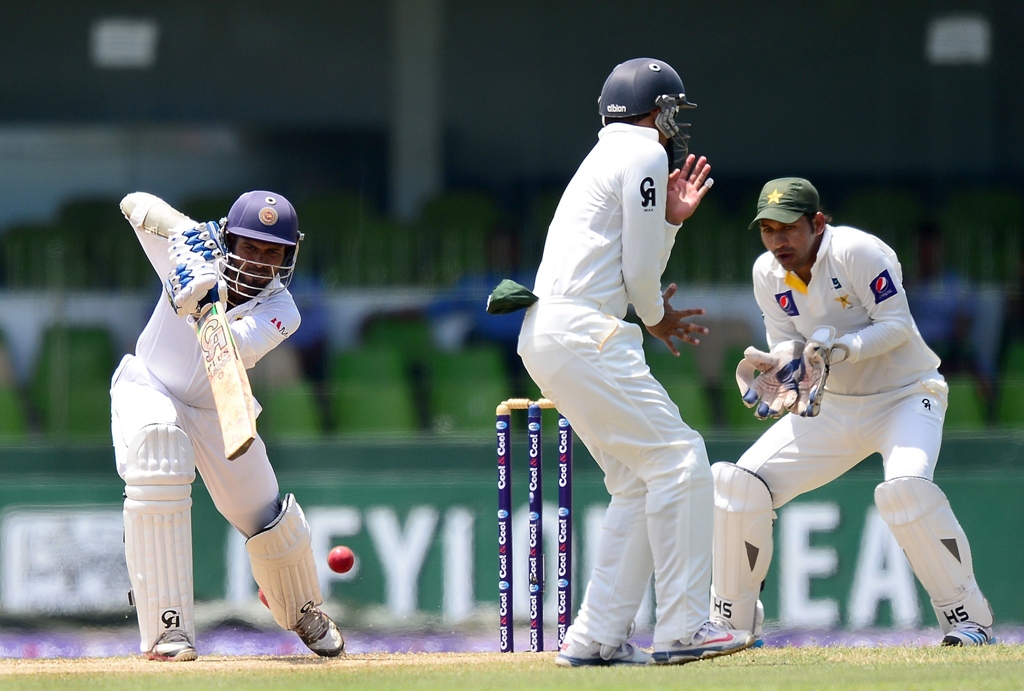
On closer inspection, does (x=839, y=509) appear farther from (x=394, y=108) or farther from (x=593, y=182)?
(x=394, y=108)

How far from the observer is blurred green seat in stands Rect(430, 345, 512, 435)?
7707 mm

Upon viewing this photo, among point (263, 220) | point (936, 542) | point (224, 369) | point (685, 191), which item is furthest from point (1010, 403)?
point (224, 369)

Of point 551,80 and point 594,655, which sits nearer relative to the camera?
point 594,655

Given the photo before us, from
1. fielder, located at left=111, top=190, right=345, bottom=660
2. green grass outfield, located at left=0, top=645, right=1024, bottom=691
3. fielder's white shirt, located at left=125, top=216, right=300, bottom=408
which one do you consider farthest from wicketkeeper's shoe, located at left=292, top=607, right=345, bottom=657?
fielder's white shirt, located at left=125, top=216, right=300, bottom=408

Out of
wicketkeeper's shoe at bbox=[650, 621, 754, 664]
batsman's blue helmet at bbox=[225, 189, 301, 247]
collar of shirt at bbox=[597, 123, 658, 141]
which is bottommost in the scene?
wicketkeeper's shoe at bbox=[650, 621, 754, 664]

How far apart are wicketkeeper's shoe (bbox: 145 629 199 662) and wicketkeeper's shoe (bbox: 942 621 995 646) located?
2.40 meters

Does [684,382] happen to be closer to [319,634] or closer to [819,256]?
[819,256]

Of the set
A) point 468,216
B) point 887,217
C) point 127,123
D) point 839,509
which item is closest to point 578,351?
point 839,509

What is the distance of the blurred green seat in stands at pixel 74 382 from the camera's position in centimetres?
754

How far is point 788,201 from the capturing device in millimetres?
4910

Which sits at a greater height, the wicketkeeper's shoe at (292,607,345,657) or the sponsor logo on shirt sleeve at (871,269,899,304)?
the sponsor logo on shirt sleeve at (871,269,899,304)

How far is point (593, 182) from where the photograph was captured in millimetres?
4066

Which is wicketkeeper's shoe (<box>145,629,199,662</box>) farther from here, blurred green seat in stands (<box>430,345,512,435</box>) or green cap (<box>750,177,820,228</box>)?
blurred green seat in stands (<box>430,345,512,435</box>)

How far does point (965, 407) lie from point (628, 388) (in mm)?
4339
